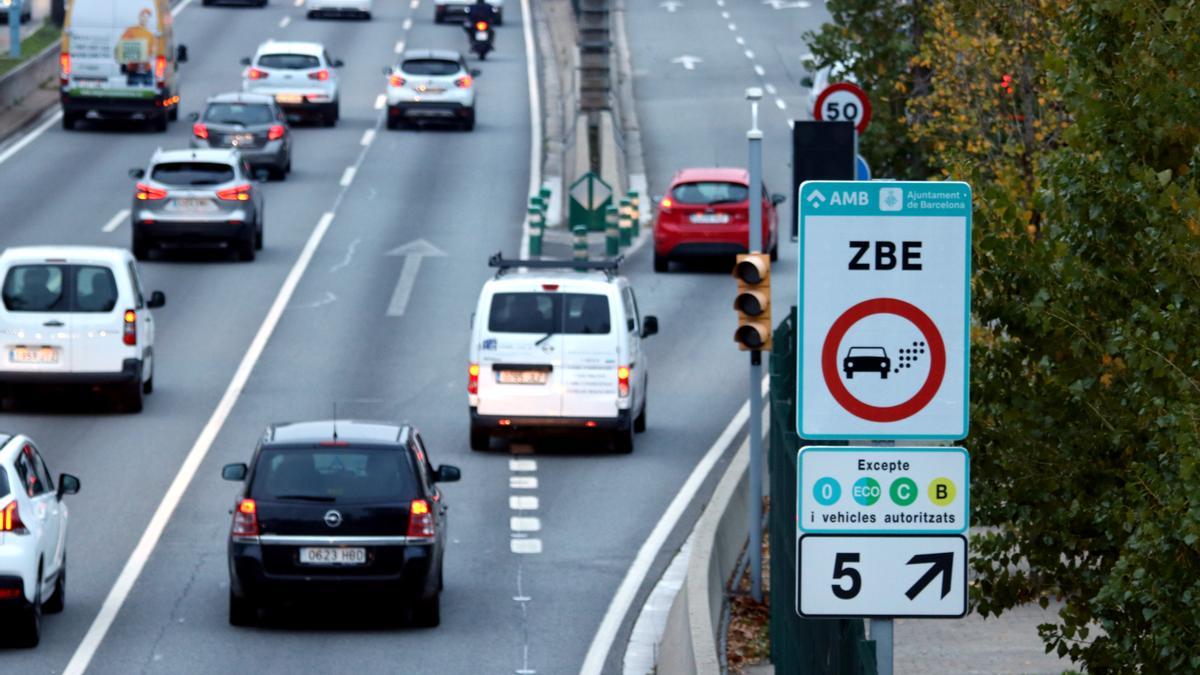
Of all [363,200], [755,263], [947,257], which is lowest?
[363,200]

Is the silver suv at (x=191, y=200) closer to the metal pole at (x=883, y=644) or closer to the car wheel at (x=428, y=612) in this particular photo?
the car wheel at (x=428, y=612)

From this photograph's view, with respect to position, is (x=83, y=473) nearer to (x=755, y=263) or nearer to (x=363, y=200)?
(x=755, y=263)

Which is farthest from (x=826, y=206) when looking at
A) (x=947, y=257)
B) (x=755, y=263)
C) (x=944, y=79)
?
(x=944, y=79)

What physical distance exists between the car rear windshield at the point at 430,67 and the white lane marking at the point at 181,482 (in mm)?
15731

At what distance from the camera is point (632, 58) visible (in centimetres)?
7012

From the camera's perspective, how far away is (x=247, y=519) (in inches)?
701

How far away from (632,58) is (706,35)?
6517 millimetres

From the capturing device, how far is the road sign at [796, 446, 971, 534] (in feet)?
27.0

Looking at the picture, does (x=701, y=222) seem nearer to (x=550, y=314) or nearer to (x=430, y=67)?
(x=550, y=314)

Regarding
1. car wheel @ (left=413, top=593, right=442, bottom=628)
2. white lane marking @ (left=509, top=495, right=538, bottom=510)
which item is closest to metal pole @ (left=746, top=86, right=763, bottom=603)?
car wheel @ (left=413, top=593, right=442, bottom=628)

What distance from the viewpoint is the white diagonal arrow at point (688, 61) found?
225 feet

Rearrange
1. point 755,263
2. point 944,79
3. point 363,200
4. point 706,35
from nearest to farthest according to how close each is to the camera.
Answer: point 755,263, point 944,79, point 363,200, point 706,35

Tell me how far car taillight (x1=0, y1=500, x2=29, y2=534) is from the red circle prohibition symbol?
391 inches

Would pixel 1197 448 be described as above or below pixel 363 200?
above
